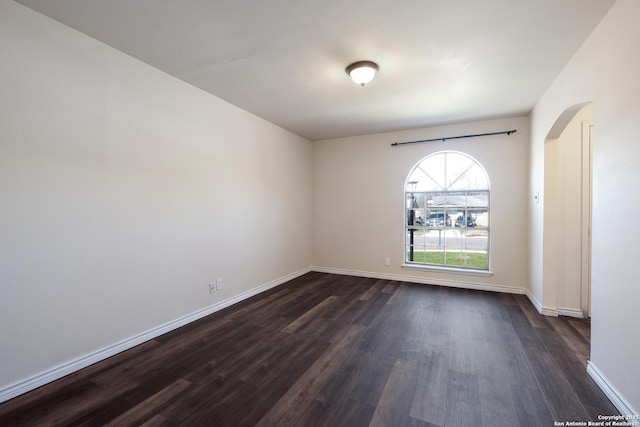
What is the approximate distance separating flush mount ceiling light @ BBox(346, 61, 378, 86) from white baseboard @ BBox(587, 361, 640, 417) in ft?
9.70

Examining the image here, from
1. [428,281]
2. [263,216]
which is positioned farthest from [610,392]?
[263,216]

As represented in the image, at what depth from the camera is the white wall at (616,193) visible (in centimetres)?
158

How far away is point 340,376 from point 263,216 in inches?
106

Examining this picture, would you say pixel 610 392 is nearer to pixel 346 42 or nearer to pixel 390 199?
pixel 346 42

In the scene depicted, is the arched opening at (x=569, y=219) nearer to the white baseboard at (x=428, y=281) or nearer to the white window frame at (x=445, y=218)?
the white baseboard at (x=428, y=281)

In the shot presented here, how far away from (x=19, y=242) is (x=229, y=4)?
2185 mm

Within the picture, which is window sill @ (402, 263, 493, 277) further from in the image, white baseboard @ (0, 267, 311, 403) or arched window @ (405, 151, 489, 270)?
white baseboard @ (0, 267, 311, 403)

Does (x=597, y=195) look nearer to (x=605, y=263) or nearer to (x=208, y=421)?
(x=605, y=263)

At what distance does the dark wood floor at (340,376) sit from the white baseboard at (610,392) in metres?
0.06

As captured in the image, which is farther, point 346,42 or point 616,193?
point 346,42

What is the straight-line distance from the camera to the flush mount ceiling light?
2.54 meters

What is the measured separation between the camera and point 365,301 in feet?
12.3

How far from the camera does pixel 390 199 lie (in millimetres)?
4902

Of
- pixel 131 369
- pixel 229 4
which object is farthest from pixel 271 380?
pixel 229 4
